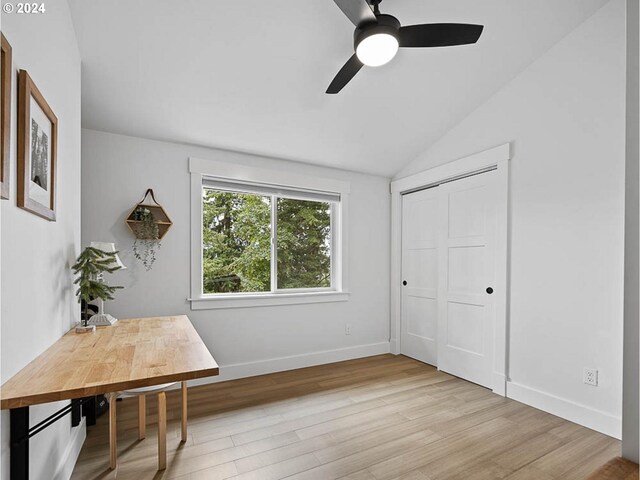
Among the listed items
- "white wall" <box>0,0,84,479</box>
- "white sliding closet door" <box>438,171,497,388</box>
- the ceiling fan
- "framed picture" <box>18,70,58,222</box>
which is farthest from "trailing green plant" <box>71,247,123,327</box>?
"white sliding closet door" <box>438,171,497,388</box>

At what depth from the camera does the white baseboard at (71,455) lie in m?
1.71

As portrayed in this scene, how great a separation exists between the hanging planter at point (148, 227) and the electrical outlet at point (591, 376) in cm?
344

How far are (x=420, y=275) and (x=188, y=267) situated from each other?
2.53 m

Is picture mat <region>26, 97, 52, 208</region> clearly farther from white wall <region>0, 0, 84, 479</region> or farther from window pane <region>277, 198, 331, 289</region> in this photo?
window pane <region>277, 198, 331, 289</region>

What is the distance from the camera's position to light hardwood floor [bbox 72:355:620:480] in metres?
1.95

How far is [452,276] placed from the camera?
3576 mm

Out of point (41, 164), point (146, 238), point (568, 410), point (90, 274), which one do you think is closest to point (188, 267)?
point (146, 238)

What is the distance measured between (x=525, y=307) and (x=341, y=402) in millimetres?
1707

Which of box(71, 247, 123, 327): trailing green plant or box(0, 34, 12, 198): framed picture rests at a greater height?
box(0, 34, 12, 198): framed picture

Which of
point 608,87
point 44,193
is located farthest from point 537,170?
point 44,193

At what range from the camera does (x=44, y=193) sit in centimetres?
149

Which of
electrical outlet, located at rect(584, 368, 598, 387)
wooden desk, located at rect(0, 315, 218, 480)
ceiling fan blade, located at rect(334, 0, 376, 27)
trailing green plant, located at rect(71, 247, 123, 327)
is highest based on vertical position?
ceiling fan blade, located at rect(334, 0, 376, 27)

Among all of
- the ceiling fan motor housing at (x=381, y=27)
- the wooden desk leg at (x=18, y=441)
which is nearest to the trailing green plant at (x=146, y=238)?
the wooden desk leg at (x=18, y=441)

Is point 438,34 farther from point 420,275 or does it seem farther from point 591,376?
point 420,275
